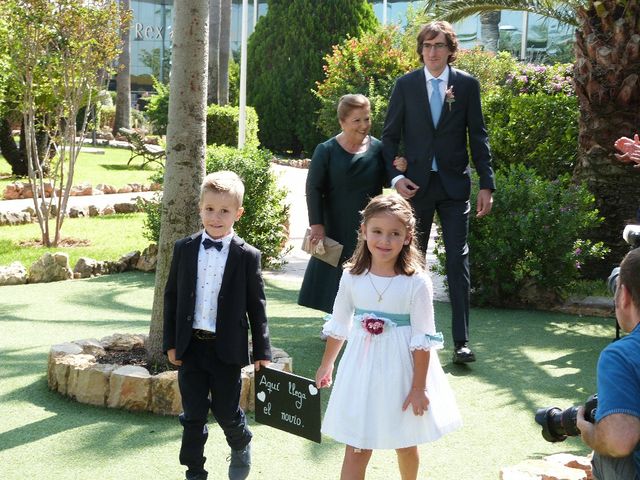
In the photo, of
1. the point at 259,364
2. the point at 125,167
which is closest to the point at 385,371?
the point at 259,364

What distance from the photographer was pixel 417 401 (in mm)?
3508

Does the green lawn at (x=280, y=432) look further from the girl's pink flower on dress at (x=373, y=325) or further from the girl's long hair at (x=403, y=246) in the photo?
the girl's long hair at (x=403, y=246)

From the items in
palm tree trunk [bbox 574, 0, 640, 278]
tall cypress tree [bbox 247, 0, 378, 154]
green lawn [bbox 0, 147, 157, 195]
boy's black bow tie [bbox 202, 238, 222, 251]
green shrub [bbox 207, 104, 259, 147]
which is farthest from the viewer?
tall cypress tree [bbox 247, 0, 378, 154]

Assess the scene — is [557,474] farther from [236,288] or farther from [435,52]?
[435,52]

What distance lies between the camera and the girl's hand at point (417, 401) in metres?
3.50

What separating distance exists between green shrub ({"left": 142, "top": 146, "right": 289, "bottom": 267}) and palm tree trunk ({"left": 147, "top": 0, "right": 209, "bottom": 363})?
13.6ft

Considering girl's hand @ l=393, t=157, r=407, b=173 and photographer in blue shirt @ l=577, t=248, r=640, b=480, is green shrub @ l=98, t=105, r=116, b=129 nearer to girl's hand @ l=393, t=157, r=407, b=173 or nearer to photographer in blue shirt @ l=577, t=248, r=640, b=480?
girl's hand @ l=393, t=157, r=407, b=173

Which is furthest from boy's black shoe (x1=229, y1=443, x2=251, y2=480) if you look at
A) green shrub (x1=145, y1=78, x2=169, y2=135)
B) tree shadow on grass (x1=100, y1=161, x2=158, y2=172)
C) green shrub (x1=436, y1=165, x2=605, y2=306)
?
green shrub (x1=145, y1=78, x2=169, y2=135)

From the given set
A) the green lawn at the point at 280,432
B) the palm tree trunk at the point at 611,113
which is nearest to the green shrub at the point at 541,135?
the palm tree trunk at the point at 611,113

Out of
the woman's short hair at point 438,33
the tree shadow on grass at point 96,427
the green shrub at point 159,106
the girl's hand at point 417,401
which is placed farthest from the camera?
the green shrub at point 159,106

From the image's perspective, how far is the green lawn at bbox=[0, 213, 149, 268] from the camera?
10492 mm

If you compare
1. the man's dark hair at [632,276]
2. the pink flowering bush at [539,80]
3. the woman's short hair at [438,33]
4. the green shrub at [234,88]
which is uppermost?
the green shrub at [234,88]

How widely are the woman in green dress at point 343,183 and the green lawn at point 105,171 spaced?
10.5 meters

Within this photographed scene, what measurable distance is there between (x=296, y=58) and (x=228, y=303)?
25.5 metres
